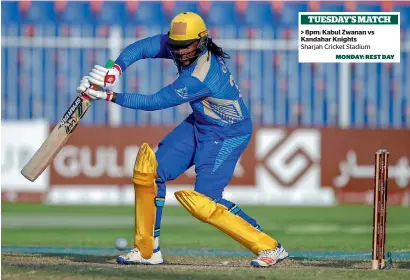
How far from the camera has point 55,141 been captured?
376 inches

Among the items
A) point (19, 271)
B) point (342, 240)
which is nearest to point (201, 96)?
point (19, 271)

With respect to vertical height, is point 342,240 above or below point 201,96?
below

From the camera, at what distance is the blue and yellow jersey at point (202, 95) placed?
912 centimetres

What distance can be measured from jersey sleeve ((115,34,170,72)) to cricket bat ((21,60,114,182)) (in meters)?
0.37

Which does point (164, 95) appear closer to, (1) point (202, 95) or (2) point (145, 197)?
(1) point (202, 95)

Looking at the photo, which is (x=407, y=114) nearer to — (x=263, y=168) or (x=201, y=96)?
(x=263, y=168)

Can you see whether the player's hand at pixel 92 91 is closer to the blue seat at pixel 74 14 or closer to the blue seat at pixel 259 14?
the blue seat at pixel 259 14

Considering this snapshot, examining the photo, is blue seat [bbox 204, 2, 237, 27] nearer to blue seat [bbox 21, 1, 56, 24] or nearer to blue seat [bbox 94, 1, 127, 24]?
blue seat [bbox 94, 1, 127, 24]

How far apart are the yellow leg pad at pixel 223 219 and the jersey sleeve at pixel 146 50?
4.28 feet

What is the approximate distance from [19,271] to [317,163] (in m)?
10.6

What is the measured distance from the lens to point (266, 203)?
61.9ft

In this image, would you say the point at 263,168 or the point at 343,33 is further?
the point at 263,168

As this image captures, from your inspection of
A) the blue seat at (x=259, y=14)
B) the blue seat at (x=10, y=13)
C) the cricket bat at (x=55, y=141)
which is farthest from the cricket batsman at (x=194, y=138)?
the blue seat at (x=10, y=13)
